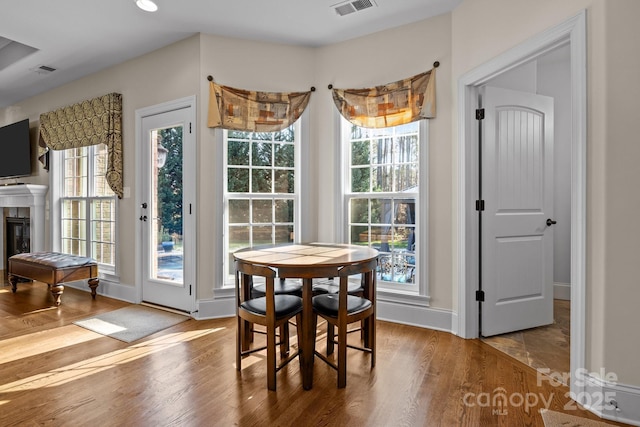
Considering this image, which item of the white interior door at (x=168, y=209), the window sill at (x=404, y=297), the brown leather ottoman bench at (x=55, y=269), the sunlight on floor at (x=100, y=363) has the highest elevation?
the white interior door at (x=168, y=209)

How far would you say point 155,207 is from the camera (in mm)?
3830

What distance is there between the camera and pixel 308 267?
2027 mm

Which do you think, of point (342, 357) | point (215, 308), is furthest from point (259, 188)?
point (342, 357)

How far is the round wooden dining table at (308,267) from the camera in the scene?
2.04m

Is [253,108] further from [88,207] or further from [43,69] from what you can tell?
[43,69]

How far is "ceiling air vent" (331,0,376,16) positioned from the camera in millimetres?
2873

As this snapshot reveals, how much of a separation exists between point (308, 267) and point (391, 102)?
1896 millimetres

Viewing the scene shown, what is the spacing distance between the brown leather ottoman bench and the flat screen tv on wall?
5.70 feet

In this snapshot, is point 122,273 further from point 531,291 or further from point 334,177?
point 531,291

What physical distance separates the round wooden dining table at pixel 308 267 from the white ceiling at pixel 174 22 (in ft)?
6.51

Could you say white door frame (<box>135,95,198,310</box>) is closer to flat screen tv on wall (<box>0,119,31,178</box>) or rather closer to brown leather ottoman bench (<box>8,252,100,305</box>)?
brown leather ottoman bench (<box>8,252,100,305</box>)

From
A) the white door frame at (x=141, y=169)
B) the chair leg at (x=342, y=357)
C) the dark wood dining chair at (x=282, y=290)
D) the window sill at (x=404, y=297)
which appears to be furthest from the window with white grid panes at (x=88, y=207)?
the chair leg at (x=342, y=357)

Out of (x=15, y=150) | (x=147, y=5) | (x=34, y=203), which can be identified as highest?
(x=147, y=5)

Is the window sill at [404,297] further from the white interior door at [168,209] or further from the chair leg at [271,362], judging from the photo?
the white interior door at [168,209]
